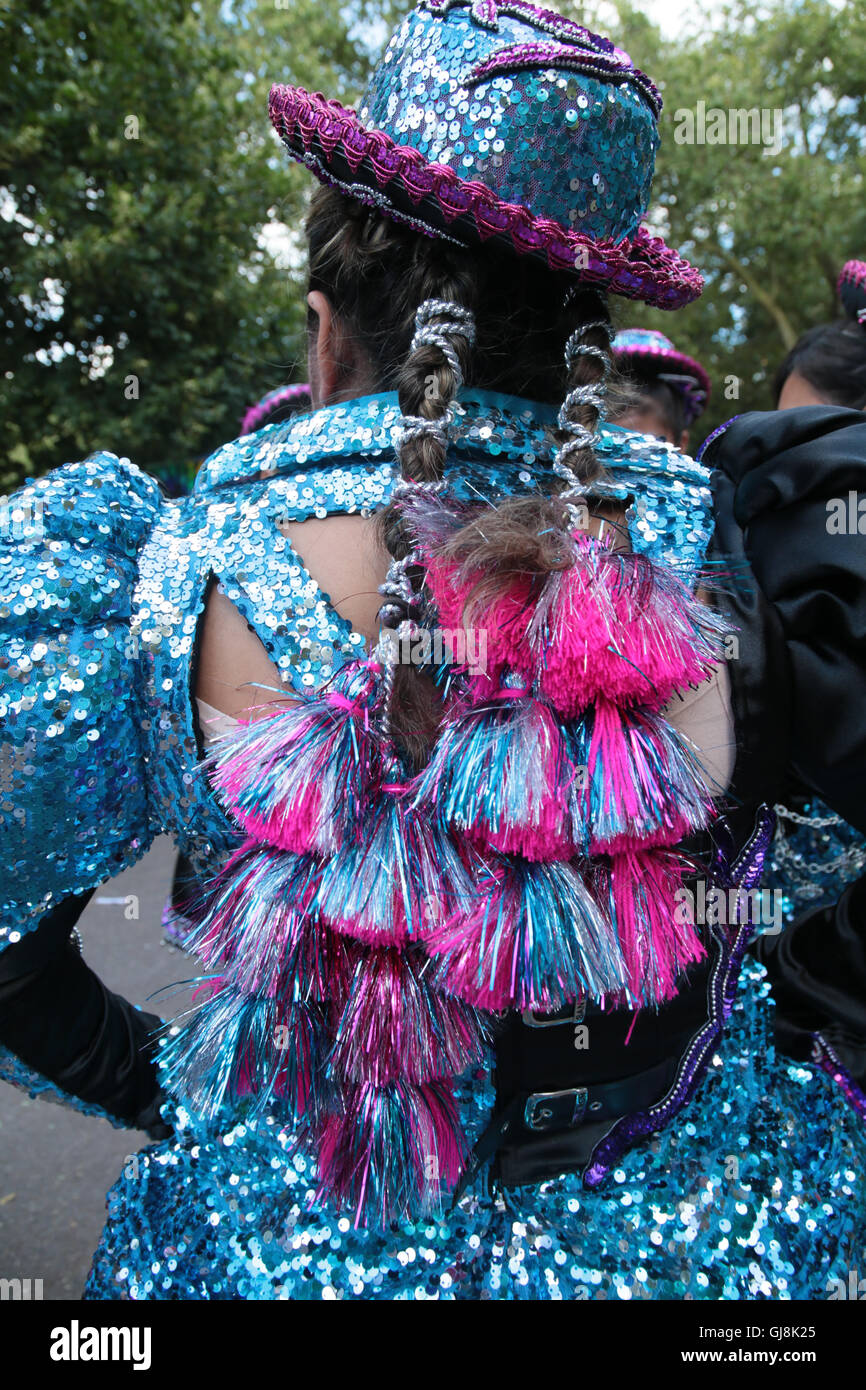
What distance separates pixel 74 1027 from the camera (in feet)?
4.02

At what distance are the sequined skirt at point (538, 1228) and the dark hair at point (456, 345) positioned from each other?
630mm

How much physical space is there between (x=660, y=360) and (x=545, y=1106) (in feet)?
9.75

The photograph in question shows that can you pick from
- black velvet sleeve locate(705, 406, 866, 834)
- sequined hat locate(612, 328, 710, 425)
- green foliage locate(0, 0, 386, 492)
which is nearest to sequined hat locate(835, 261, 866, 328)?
sequined hat locate(612, 328, 710, 425)

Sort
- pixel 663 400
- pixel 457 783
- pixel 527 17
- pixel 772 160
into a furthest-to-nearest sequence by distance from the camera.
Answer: pixel 772 160 → pixel 663 400 → pixel 527 17 → pixel 457 783

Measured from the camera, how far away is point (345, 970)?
89 cm

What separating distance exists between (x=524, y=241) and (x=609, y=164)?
149 millimetres

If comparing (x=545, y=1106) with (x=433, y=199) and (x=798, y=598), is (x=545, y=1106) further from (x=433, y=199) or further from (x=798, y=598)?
(x=433, y=199)

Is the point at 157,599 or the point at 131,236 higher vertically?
the point at 131,236

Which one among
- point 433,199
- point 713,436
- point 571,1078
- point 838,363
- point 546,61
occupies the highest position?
point 838,363

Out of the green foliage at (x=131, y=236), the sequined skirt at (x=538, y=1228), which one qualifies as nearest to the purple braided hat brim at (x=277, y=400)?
the sequined skirt at (x=538, y=1228)

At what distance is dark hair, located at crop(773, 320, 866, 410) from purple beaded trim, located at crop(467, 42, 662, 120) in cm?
236

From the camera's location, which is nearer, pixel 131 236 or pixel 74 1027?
pixel 74 1027

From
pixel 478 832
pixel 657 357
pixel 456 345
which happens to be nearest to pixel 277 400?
pixel 657 357
